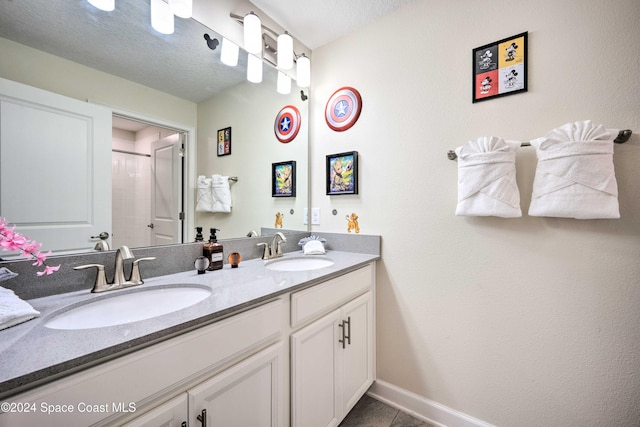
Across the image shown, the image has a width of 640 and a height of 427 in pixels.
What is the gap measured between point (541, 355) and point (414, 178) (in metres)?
1.01

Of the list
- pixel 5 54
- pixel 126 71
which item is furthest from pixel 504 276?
pixel 5 54

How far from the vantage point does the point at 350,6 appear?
1555mm

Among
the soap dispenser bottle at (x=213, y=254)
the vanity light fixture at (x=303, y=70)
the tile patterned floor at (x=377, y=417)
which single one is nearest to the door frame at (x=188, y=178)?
the soap dispenser bottle at (x=213, y=254)

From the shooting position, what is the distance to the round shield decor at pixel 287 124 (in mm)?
1840

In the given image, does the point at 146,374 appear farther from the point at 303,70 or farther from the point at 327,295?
the point at 303,70

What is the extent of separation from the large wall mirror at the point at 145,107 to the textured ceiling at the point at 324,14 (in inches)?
12.9

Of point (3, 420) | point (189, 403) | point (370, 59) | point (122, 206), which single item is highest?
point (370, 59)

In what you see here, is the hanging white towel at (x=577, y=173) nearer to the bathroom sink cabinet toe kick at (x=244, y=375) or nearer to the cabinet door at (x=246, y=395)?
the bathroom sink cabinet toe kick at (x=244, y=375)

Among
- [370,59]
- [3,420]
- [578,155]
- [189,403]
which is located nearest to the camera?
[3,420]

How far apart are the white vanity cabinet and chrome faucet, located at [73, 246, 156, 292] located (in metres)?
0.62

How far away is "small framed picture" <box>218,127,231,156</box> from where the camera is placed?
4.74 feet

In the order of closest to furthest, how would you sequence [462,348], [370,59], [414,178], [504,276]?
1. [504,276]
2. [462,348]
3. [414,178]
4. [370,59]

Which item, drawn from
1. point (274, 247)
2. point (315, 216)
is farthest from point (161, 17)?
point (315, 216)

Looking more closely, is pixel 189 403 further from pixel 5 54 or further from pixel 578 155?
pixel 578 155
